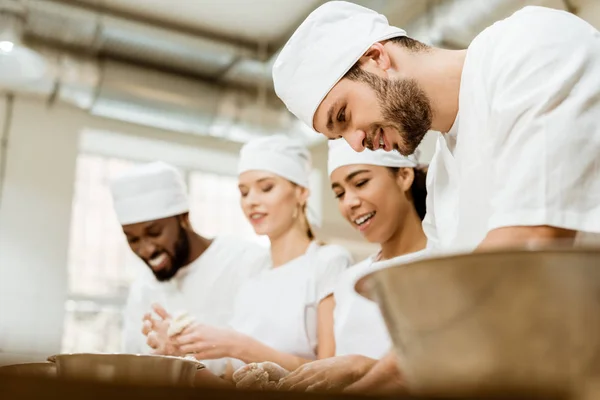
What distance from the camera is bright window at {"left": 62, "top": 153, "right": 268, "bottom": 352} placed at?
4840 millimetres

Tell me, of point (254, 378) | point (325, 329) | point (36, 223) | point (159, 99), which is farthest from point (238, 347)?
point (36, 223)

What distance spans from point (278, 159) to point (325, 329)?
731mm

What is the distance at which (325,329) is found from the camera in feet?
7.33

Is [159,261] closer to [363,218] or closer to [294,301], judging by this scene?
[294,301]

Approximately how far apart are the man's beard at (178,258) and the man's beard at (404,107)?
5.08 feet

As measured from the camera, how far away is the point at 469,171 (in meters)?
1.38

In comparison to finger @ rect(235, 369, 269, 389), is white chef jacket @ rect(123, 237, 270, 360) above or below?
above

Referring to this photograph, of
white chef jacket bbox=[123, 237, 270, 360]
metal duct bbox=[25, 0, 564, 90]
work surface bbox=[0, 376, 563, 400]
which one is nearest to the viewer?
work surface bbox=[0, 376, 563, 400]

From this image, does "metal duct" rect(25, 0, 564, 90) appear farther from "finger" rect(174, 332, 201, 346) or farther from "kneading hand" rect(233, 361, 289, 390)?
"kneading hand" rect(233, 361, 289, 390)

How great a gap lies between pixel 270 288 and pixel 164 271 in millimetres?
577

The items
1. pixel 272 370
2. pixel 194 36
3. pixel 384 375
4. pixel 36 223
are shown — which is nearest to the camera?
pixel 384 375

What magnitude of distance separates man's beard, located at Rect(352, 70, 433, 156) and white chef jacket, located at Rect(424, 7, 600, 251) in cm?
8

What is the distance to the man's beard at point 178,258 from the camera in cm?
283

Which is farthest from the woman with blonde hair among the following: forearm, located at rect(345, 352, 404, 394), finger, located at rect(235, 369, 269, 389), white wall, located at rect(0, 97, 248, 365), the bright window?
the bright window
